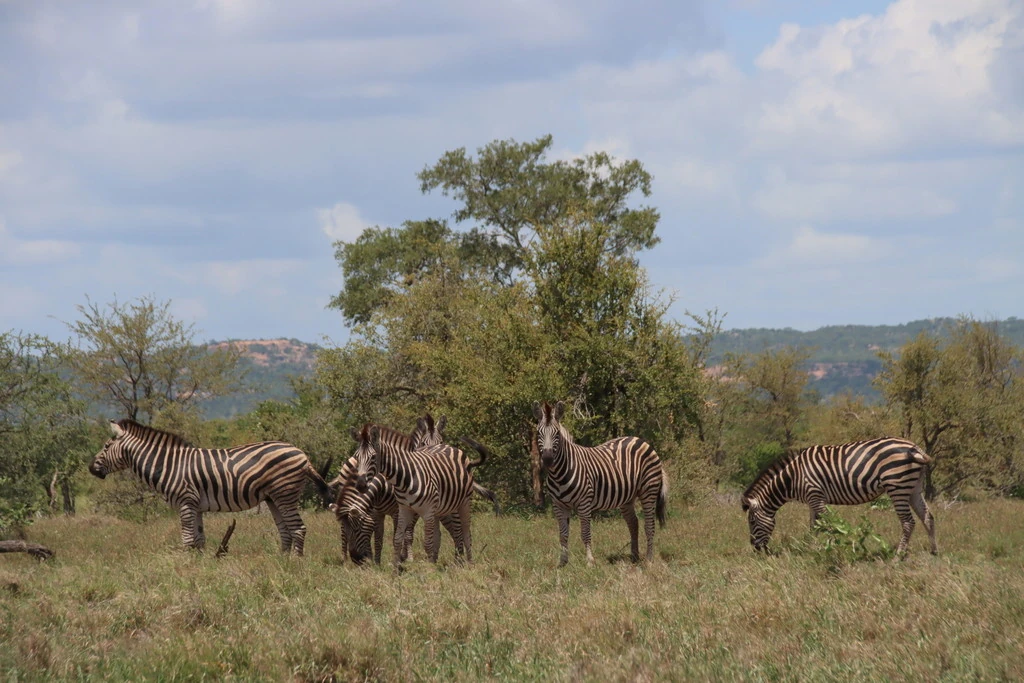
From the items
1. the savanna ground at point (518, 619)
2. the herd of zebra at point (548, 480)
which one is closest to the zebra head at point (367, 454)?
the herd of zebra at point (548, 480)

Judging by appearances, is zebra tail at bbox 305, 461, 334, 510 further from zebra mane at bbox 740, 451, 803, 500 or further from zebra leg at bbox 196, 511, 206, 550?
zebra mane at bbox 740, 451, 803, 500

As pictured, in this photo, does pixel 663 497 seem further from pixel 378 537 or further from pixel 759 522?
pixel 378 537

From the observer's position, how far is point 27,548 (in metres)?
13.1

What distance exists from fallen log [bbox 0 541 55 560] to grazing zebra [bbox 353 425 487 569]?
469 centimetres

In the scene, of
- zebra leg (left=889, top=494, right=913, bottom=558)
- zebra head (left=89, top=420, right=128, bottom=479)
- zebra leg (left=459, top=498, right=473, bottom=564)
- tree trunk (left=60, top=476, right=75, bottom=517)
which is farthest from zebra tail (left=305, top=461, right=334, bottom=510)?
tree trunk (left=60, top=476, right=75, bottom=517)

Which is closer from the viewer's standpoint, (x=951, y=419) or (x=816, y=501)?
(x=816, y=501)

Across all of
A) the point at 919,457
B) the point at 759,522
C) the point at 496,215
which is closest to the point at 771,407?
the point at 496,215

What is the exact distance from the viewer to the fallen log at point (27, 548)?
12.6 m

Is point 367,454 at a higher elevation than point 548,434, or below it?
below

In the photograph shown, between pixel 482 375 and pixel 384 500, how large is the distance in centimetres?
1157

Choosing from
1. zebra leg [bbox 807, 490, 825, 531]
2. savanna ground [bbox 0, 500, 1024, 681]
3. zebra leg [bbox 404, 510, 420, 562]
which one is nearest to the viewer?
savanna ground [bbox 0, 500, 1024, 681]

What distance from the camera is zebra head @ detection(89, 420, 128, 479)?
14.7 m

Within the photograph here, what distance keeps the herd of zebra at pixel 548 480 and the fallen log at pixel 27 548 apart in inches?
58.1

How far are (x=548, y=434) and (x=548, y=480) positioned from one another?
35.0 inches
